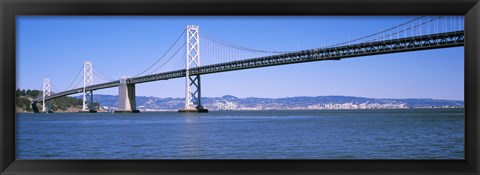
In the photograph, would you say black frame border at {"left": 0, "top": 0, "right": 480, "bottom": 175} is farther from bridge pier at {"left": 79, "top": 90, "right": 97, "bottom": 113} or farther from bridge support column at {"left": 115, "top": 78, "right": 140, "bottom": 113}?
bridge pier at {"left": 79, "top": 90, "right": 97, "bottom": 113}

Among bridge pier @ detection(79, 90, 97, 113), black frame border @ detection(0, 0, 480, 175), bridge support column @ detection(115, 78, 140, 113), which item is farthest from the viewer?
bridge pier @ detection(79, 90, 97, 113)

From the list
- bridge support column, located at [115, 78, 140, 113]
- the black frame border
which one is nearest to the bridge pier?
bridge support column, located at [115, 78, 140, 113]

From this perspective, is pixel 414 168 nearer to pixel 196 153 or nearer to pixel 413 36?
pixel 196 153

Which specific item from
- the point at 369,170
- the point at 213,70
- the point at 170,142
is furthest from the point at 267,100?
the point at 369,170

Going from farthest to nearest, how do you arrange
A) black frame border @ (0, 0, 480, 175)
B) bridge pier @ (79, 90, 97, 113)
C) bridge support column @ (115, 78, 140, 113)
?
1. bridge pier @ (79, 90, 97, 113)
2. bridge support column @ (115, 78, 140, 113)
3. black frame border @ (0, 0, 480, 175)
